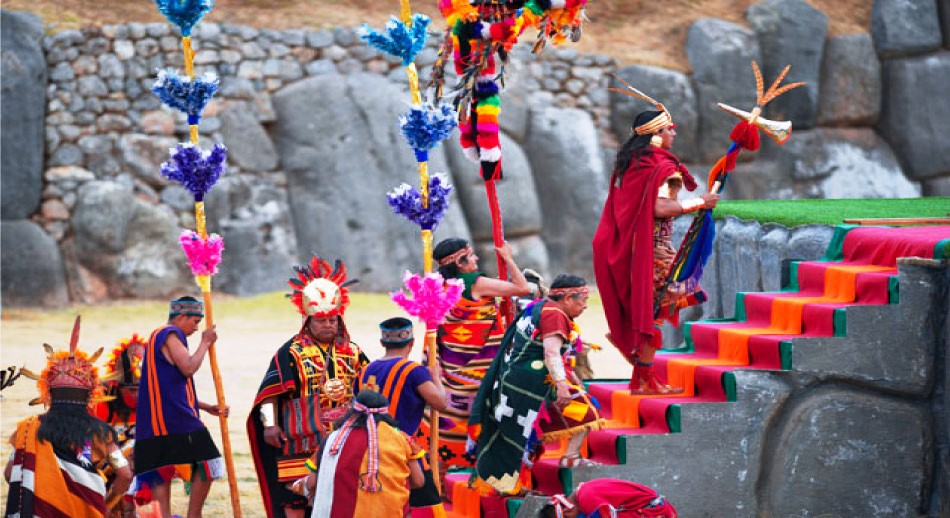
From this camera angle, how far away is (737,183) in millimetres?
23484

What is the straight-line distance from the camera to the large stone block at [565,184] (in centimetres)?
2234

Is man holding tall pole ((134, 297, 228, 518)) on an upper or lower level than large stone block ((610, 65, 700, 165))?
lower

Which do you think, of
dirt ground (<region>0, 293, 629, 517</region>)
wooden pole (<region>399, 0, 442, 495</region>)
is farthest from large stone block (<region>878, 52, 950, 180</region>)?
wooden pole (<region>399, 0, 442, 495</region>)

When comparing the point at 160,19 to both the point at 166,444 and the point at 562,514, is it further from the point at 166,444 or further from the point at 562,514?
the point at 562,514

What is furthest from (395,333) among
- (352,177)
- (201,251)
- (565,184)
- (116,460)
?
(565,184)

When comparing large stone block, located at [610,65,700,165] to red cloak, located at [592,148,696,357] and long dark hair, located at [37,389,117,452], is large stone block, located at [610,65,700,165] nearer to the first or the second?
red cloak, located at [592,148,696,357]

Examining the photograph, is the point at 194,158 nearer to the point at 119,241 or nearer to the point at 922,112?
the point at 119,241

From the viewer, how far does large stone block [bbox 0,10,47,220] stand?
20.6 metres

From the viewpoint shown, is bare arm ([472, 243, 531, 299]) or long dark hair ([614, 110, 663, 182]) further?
bare arm ([472, 243, 531, 299])

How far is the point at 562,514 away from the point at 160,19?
53.8 ft

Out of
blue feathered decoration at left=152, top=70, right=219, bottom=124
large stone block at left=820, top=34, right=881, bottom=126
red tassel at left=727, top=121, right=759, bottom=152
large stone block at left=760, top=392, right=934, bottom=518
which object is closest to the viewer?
large stone block at left=760, top=392, right=934, bottom=518

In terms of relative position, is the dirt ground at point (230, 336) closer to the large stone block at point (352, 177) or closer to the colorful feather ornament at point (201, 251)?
the large stone block at point (352, 177)

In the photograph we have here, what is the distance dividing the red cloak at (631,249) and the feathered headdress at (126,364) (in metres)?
3.12

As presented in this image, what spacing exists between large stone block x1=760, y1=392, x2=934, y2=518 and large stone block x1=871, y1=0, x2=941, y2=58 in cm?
1663
